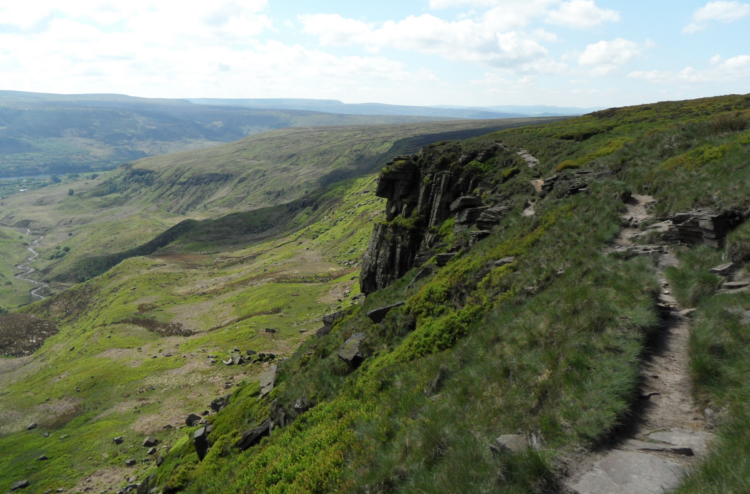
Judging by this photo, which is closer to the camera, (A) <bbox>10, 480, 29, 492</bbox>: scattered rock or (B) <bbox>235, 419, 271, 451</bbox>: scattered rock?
(B) <bbox>235, 419, 271, 451</bbox>: scattered rock

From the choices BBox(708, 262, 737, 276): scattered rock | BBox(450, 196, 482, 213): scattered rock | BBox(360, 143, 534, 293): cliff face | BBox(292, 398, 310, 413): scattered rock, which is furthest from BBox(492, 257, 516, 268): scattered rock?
BBox(450, 196, 482, 213): scattered rock

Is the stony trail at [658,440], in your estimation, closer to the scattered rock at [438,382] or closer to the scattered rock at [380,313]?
the scattered rock at [438,382]

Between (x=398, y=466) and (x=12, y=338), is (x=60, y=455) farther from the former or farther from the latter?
(x=12, y=338)

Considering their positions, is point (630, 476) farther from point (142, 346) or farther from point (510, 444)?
point (142, 346)

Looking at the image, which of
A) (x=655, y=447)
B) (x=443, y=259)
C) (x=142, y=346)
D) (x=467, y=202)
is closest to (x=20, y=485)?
(x=142, y=346)

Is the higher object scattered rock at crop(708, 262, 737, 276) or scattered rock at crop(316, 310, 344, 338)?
scattered rock at crop(708, 262, 737, 276)

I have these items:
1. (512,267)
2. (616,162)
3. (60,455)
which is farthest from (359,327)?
(60,455)

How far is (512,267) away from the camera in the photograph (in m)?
19.5

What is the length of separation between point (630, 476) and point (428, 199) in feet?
152

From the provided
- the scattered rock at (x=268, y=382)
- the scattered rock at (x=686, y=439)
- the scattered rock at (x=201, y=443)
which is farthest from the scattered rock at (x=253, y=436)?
the scattered rock at (x=686, y=439)

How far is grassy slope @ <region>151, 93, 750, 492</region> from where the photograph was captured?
25.7 feet

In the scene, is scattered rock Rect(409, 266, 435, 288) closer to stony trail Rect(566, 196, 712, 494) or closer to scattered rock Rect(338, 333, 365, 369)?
scattered rock Rect(338, 333, 365, 369)

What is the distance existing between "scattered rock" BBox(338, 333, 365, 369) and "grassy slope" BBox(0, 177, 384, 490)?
29883 mm

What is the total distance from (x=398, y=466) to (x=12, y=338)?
14742 centimetres
